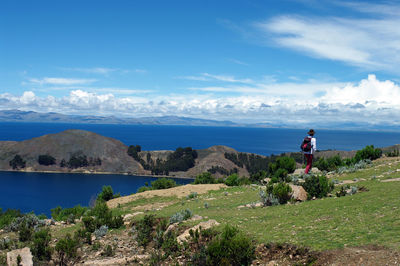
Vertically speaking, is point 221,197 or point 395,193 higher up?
point 395,193

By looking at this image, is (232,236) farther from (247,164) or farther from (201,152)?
(201,152)

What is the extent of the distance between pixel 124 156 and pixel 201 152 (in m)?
43.6

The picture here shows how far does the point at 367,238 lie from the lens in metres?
6.90

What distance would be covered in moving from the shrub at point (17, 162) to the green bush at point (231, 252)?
16465 cm

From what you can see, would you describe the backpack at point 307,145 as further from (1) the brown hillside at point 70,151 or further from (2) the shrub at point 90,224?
(1) the brown hillside at point 70,151

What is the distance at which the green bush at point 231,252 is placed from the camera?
23.8 feet

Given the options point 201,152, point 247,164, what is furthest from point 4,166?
point 247,164

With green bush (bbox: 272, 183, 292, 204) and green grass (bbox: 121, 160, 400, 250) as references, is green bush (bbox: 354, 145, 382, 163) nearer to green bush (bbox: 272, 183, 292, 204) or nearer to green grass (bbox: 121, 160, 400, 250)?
green grass (bbox: 121, 160, 400, 250)

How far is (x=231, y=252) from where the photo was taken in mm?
7266

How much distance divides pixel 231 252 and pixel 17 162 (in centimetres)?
16642

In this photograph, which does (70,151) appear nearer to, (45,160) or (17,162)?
(45,160)

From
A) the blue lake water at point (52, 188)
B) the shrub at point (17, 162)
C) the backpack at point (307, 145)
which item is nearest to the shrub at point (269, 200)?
the backpack at point (307, 145)

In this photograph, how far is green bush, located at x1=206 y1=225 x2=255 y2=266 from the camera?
23.8ft

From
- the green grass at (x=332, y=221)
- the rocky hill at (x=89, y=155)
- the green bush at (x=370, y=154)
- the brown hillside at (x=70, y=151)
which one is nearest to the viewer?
the green grass at (x=332, y=221)
